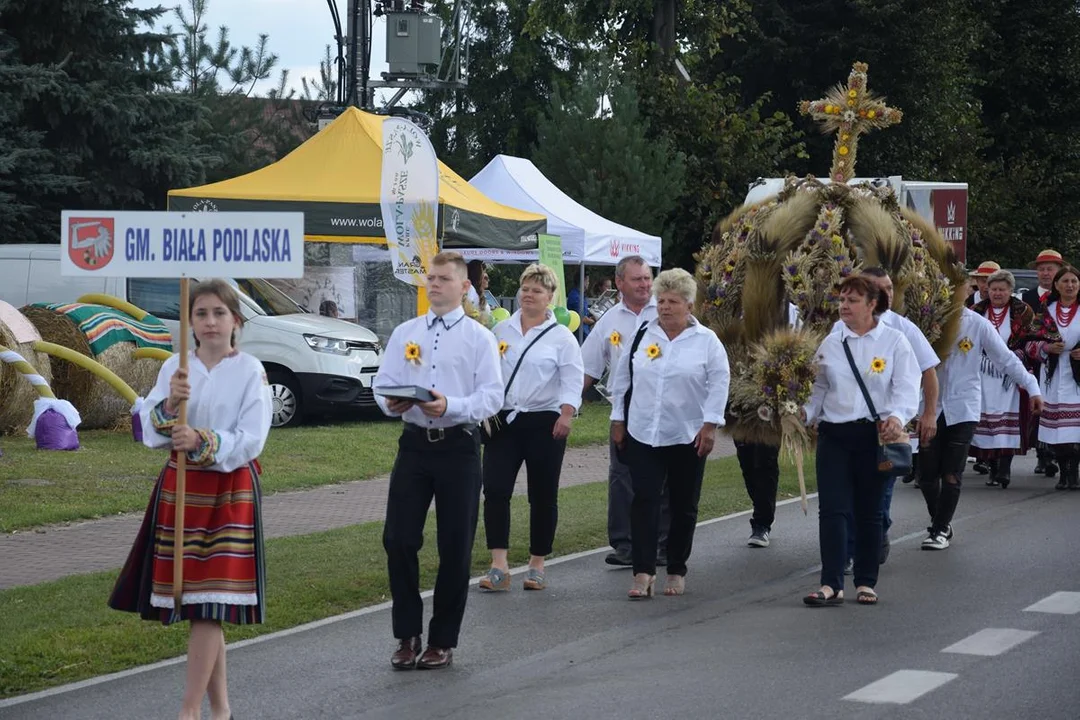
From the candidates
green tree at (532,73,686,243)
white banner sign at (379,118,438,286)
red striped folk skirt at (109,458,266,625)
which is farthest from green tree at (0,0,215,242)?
red striped folk skirt at (109,458,266,625)

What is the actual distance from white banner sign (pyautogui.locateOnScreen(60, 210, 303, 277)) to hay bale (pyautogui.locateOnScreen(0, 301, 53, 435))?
10493mm

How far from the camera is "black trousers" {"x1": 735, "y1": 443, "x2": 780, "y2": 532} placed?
11.1 meters

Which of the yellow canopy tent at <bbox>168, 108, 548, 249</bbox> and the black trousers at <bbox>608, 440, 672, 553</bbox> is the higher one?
the yellow canopy tent at <bbox>168, 108, 548, 249</bbox>

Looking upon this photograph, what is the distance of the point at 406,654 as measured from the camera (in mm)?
7445

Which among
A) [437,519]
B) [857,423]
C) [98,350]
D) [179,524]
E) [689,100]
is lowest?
[437,519]

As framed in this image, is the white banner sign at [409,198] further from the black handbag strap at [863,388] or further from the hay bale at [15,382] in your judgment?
the hay bale at [15,382]

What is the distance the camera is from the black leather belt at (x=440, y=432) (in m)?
7.38

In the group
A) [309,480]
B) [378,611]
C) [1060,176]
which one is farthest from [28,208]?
[1060,176]

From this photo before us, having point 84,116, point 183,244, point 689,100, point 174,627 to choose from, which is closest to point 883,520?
point 174,627

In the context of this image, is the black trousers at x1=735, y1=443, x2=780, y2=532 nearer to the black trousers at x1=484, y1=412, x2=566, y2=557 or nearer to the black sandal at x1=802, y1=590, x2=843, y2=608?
the black trousers at x1=484, y1=412, x2=566, y2=557

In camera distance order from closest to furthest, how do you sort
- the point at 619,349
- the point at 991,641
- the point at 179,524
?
the point at 179,524
the point at 991,641
the point at 619,349

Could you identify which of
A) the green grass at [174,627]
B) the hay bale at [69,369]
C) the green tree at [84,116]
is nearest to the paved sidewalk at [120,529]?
the green grass at [174,627]

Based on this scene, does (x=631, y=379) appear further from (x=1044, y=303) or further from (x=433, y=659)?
(x=1044, y=303)

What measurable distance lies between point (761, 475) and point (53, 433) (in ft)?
25.5
